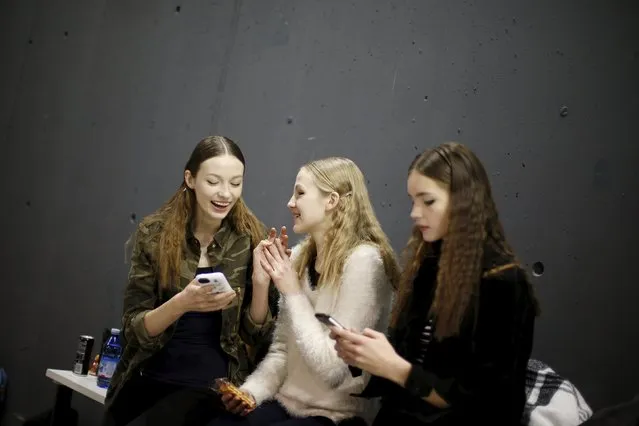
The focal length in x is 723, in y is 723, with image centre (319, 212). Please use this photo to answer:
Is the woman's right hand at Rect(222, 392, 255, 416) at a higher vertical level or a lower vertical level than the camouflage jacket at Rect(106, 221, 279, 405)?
lower

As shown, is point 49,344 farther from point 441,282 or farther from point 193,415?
point 441,282

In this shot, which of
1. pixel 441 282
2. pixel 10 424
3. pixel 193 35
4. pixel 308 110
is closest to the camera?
pixel 441 282

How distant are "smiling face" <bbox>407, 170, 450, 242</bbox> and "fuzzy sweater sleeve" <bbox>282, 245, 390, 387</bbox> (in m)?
0.27

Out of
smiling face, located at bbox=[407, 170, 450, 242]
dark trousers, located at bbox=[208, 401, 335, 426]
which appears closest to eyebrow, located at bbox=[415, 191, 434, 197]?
smiling face, located at bbox=[407, 170, 450, 242]

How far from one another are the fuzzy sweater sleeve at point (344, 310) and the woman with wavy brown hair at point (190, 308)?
241mm

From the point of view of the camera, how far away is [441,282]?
6.03ft

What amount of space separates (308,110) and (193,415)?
1306 millimetres

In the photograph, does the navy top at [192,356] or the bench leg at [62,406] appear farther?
the bench leg at [62,406]

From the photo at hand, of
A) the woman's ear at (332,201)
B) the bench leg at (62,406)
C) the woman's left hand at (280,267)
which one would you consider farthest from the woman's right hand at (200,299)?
the bench leg at (62,406)

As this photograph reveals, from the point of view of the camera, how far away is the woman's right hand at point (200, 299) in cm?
214

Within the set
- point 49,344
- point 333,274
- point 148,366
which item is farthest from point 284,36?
point 49,344

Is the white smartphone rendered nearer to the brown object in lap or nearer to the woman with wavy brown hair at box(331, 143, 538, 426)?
the brown object in lap

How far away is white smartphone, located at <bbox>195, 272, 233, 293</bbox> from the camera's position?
6.78 ft

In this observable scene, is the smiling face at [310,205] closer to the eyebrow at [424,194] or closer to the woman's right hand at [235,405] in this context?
the eyebrow at [424,194]
